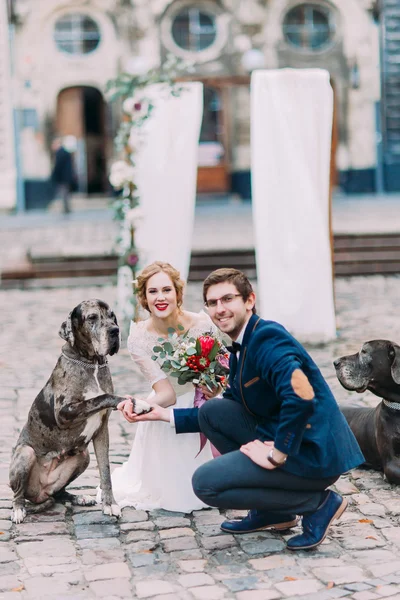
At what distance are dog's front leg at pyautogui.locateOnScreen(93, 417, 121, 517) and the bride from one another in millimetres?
196

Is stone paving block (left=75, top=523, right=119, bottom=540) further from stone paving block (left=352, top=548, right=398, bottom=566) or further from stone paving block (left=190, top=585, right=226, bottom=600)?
stone paving block (left=352, top=548, right=398, bottom=566)

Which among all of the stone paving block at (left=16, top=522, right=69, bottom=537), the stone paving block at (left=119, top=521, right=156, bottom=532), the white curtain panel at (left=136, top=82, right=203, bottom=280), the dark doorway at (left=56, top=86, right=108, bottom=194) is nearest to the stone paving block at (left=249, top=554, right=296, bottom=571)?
the stone paving block at (left=119, top=521, right=156, bottom=532)

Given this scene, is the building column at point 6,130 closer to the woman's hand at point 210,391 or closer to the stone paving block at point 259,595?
the woman's hand at point 210,391

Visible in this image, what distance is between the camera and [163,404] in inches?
221

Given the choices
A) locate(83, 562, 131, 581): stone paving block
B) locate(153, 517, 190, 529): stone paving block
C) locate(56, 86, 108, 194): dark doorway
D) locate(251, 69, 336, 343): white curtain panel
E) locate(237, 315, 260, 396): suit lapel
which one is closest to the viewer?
locate(83, 562, 131, 581): stone paving block

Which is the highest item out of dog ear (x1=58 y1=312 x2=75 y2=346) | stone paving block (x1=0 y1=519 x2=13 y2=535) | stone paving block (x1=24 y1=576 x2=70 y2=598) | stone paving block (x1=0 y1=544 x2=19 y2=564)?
dog ear (x1=58 y1=312 x2=75 y2=346)

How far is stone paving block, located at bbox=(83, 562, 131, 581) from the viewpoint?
4.62 meters

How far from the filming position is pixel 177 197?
10422mm

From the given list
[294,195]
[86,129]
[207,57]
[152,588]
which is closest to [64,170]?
[86,129]

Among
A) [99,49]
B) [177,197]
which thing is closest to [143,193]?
[177,197]

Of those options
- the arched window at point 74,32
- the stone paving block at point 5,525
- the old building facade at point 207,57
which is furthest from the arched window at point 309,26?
the stone paving block at point 5,525

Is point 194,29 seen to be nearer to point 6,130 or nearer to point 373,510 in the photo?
point 6,130

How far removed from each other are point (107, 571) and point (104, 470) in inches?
29.7

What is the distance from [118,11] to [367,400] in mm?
18624
